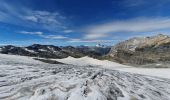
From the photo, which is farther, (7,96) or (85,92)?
(85,92)

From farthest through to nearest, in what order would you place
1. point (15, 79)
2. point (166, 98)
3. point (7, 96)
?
1. point (15, 79)
2. point (166, 98)
3. point (7, 96)

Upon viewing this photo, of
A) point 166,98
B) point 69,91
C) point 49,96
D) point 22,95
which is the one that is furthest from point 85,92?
point 166,98

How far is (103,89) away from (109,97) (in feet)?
5.33

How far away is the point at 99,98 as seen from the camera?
46.2ft

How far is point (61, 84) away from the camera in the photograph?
16.8 meters

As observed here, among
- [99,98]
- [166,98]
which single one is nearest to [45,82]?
[99,98]

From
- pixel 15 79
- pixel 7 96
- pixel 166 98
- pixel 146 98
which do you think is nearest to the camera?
pixel 7 96

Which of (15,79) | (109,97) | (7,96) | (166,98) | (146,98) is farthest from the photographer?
(15,79)

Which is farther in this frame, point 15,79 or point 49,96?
point 15,79

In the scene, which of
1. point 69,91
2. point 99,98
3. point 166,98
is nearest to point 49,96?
point 69,91

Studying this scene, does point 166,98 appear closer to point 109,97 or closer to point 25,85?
point 109,97

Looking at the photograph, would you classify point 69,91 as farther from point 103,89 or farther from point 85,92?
point 103,89

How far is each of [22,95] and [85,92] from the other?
12.9 feet

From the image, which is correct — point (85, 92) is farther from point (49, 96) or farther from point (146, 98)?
point (146, 98)
